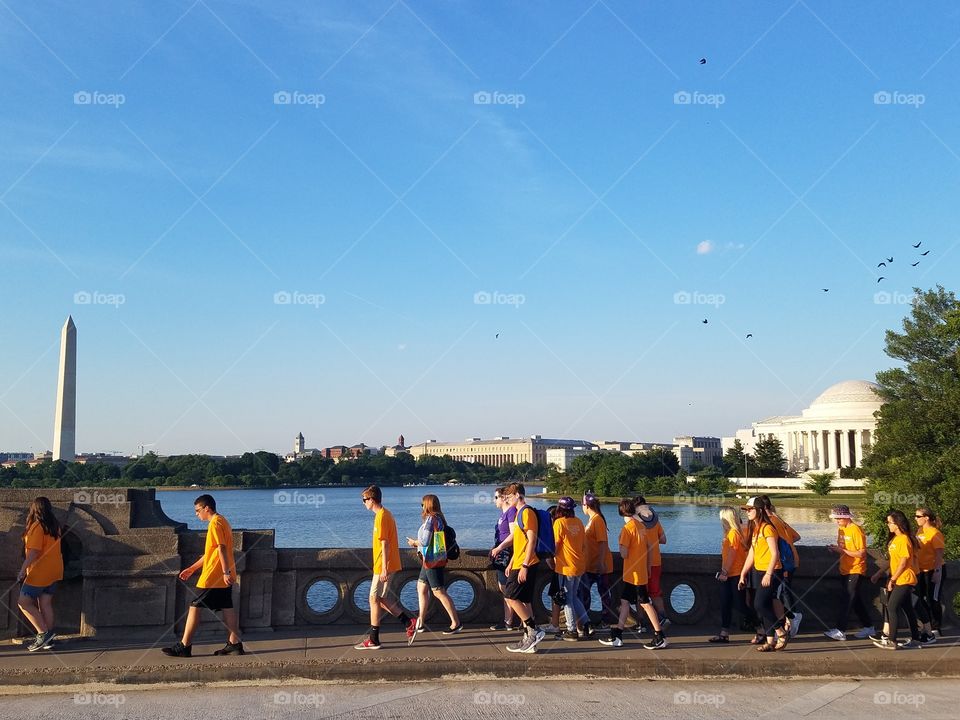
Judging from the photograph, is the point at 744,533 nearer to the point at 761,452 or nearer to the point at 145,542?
the point at 145,542

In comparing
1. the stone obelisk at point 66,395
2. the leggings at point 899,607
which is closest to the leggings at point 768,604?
the leggings at point 899,607

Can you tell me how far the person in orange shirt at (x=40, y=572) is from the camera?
8781 mm

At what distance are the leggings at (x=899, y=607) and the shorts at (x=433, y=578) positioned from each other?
15.0 ft

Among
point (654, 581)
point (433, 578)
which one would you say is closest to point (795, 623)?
point (654, 581)

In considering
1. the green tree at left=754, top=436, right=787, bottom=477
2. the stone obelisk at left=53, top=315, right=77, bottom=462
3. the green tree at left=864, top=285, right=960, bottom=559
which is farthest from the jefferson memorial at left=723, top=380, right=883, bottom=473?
the stone obelisk at left=53, top=315, right=77, bottom=462

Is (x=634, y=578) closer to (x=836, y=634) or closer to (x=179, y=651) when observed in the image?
(x=836, y=634)

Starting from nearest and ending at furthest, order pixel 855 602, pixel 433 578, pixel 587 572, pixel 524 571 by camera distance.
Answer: pixel 524 571 → pixel 433 578 → pixel 587 572 → pixel 855 602

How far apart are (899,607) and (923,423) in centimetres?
3208

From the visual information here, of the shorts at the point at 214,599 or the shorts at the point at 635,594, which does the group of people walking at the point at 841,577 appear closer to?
the shorts at the point at 635,594

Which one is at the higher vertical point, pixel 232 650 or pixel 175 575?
pixel 175 575

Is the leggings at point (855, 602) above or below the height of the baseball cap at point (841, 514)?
below

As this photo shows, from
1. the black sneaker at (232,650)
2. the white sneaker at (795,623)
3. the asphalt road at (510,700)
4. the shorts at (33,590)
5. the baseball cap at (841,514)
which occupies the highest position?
the baseball cap at (841,514)

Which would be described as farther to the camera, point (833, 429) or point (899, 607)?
point (833, 429)

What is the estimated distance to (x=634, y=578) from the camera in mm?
9352
